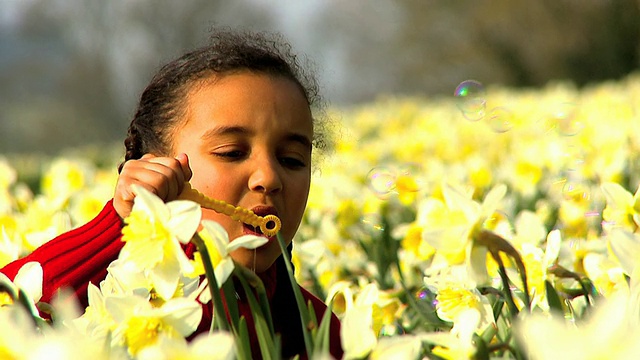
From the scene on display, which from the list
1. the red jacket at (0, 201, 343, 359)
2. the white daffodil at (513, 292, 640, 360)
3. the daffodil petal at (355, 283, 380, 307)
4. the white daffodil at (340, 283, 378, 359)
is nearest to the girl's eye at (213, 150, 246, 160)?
the red jacket at (0, 201, 343, 359)

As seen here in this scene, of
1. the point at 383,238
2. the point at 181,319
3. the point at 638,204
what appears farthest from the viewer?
the point at 383,238

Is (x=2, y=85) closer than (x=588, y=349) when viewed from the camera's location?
No

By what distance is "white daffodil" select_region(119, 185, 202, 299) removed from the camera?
1088mm

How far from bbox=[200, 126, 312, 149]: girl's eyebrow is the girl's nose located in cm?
10

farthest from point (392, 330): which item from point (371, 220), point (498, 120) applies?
point (498, 120)

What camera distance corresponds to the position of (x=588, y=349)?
2.34 feet

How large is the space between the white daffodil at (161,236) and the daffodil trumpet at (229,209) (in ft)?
0.99

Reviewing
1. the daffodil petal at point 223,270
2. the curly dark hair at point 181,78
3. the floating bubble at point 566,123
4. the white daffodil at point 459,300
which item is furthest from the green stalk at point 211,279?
the floating bubble at point 566,123

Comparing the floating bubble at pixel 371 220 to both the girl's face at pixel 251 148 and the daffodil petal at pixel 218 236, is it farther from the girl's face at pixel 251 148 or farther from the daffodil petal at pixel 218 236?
the daffodil petal at pixel 218 236

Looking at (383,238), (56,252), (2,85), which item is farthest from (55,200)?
(2,85)

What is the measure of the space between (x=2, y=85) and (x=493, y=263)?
34.0 m

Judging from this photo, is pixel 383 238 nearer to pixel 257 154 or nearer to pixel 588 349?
pixel 257 154

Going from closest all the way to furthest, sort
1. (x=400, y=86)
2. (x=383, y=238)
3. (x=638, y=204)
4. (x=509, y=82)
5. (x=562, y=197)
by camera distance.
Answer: (x=638, y=204) → (x=383, y=238) → (x=562, y=197) → (x=509, y=82) → (x=400, y=86)

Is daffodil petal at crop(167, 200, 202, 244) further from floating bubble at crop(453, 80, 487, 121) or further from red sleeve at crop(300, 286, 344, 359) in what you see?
floating bubble at crop(453, 80, 487, 121)
